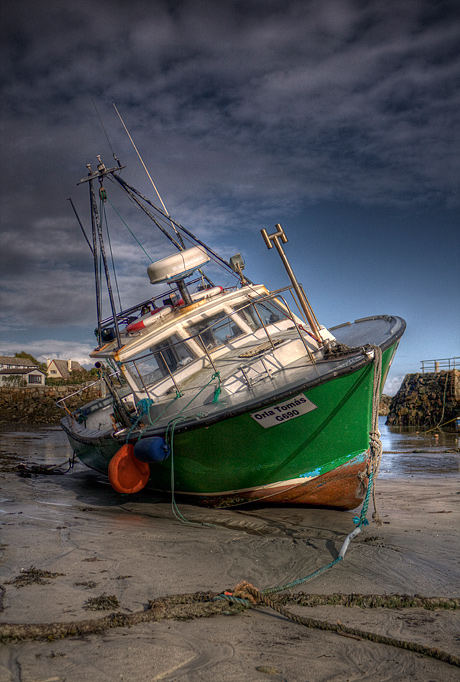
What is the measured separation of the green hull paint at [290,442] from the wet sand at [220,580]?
24.3 inches

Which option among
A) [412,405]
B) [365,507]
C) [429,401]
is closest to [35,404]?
[412,405]

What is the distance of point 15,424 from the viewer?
28906 millimetres

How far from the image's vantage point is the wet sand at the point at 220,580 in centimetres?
282

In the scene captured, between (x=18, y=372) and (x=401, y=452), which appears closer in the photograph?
(x=401, y=452)

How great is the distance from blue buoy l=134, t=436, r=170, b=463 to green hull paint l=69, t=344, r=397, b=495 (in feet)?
0.66

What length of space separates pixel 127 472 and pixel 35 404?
30675 mm

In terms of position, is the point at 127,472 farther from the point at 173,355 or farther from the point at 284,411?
the point at 284,411

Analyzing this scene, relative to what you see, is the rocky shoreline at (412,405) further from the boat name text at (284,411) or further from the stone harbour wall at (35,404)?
the boat name text at (284,411)

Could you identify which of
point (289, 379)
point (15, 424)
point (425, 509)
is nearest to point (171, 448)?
point (289, 379)

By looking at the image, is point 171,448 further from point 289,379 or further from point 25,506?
point 25,506

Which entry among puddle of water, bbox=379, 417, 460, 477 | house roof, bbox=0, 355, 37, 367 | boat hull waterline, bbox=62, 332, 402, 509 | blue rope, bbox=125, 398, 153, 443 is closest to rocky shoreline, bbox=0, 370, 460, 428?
puddle of water, bbox=379, 417, 460, 477

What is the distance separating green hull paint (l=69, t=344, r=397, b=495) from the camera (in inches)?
249

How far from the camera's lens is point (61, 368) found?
240 feet

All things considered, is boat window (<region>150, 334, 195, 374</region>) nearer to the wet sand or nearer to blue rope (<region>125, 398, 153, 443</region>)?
blue rope (<region>125, 398, 153, 443</region>)
